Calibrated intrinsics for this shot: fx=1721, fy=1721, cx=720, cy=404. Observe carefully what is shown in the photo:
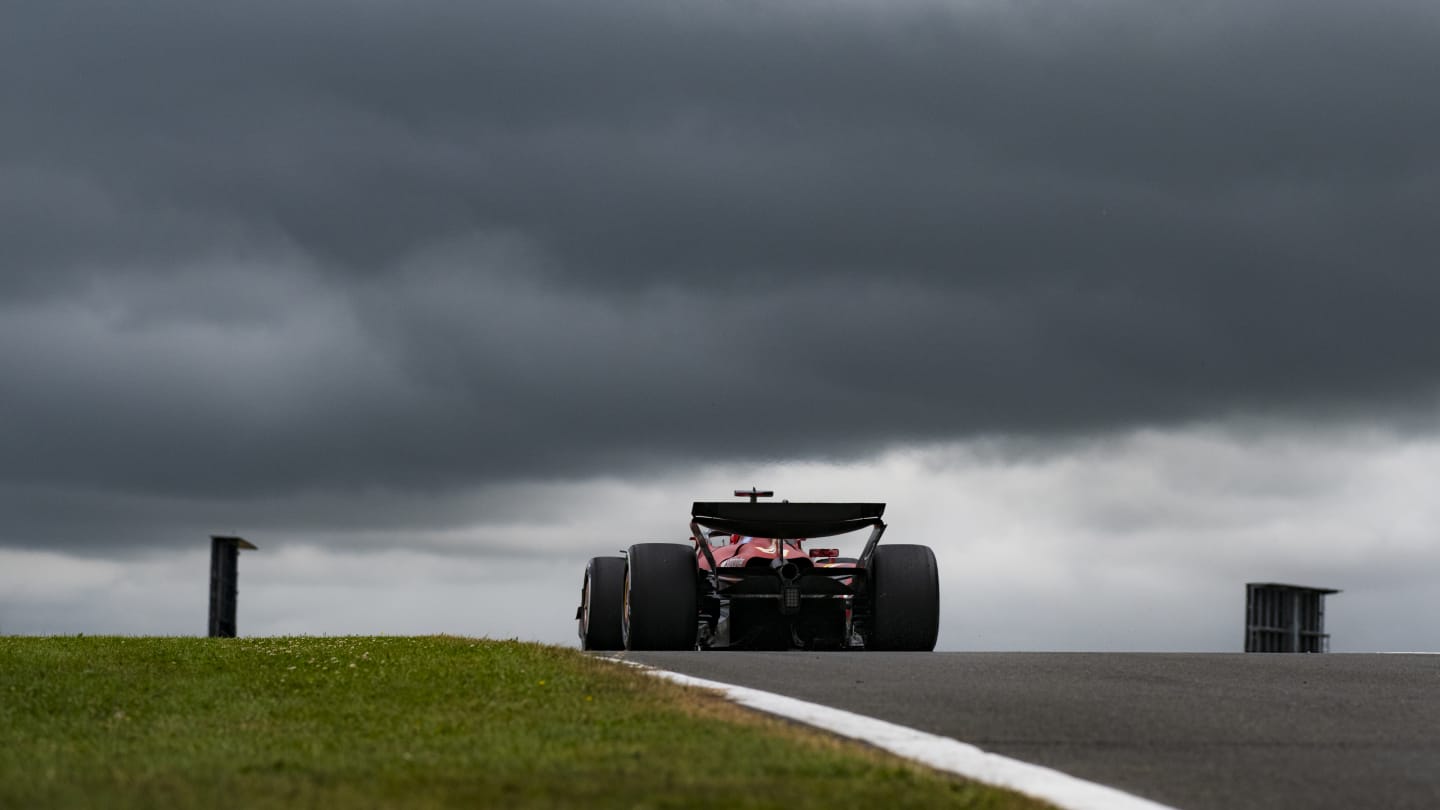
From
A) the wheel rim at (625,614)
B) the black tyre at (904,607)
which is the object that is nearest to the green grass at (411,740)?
the wheel rim at (625,614)

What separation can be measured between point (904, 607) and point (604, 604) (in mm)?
3488

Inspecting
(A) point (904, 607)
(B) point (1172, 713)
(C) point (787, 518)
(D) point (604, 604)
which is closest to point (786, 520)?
(C) point (787, 518)

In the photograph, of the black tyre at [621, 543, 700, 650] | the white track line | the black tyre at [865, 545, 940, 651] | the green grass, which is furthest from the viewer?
the black tyre at [865, 545, 940, 651]

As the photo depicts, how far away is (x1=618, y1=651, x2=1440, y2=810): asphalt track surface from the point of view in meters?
8.52

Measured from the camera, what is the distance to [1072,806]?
7.62 meters

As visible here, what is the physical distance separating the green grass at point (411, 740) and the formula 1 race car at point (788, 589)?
451 centimetres

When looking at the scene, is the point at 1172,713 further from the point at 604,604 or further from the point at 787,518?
the point at 604,604

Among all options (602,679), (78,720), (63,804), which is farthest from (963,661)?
(63,804)

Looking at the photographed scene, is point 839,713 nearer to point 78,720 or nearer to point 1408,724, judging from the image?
point 1408,724

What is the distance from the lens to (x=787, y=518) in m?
19.9

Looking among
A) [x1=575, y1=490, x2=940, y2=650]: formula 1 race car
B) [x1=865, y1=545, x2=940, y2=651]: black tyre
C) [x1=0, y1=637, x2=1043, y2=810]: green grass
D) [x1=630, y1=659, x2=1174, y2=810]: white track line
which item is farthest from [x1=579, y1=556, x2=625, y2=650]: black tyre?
[x1=630, y1=659, x2=1174, y2=810]: white track line

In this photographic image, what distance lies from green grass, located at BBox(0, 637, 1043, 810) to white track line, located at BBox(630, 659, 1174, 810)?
0.84ft

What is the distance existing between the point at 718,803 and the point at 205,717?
5.39 m

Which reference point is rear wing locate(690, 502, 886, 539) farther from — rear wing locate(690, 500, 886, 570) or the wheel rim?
the wheel rim
